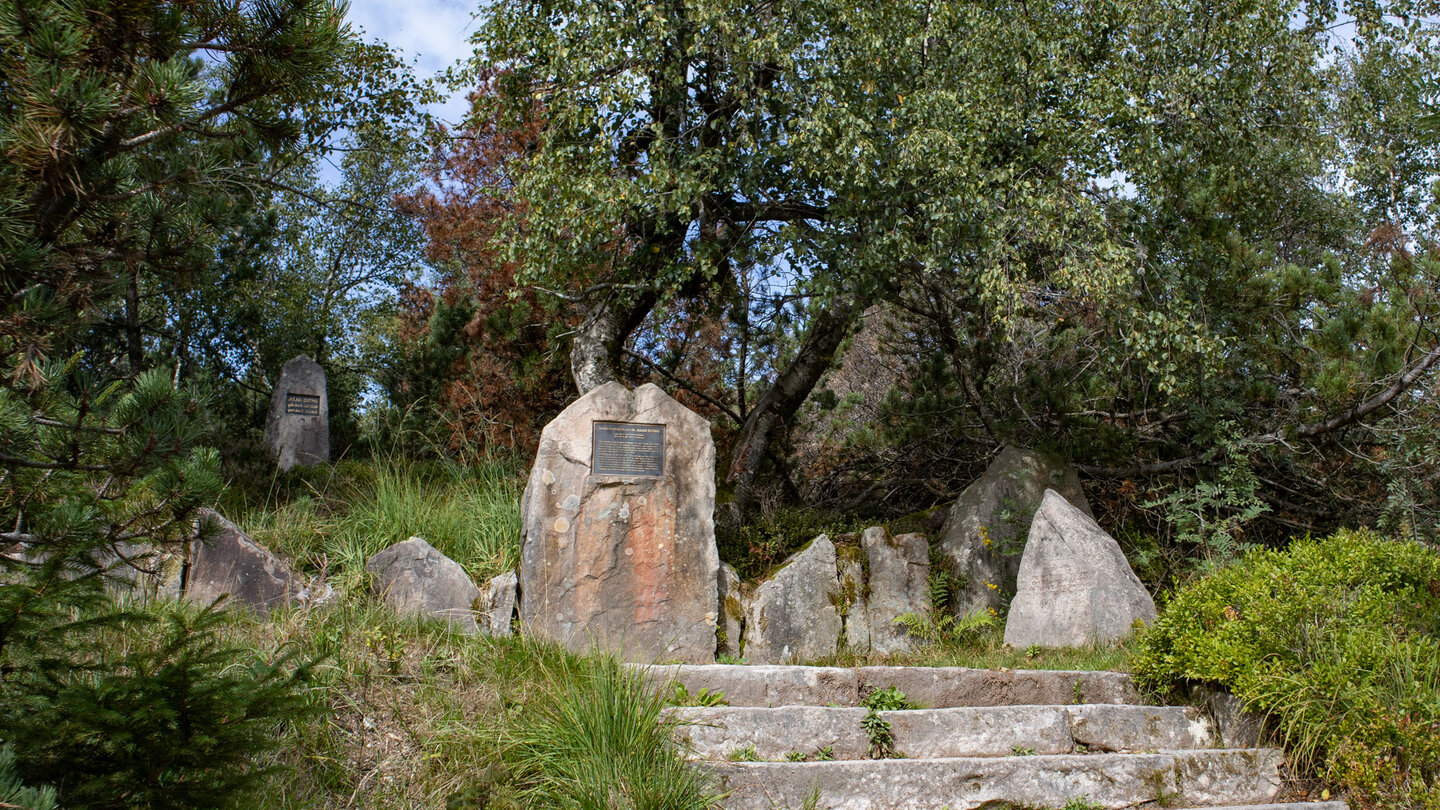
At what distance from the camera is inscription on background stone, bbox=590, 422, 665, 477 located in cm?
646

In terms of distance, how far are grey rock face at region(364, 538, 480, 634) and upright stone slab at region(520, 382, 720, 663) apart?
56 cm

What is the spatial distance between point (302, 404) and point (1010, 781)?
33.9 feet

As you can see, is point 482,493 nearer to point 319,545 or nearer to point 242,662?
point 319,545

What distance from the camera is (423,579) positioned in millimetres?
6430

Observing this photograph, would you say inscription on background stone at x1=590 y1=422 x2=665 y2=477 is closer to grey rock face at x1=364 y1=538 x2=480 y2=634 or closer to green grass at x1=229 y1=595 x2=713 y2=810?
grey rock face at x1=364 y1=538 x2=480 y2=634

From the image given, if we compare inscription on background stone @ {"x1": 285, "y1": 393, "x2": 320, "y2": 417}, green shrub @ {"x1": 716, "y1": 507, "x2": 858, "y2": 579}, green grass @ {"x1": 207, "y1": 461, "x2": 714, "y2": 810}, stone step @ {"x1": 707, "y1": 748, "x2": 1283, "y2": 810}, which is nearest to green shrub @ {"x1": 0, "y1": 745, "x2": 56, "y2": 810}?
green grass @ {"x1": 207, "y1": 461, "x2": 714, "y2": 810}

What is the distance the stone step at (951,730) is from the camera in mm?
4242

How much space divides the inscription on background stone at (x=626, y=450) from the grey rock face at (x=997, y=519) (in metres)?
2.77

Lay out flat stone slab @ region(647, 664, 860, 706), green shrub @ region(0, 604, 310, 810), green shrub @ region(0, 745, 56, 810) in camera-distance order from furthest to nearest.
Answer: flat stone slab @ region(647, 664, 860, 706)
green shrub @ region(0, 604, 310, 810)
green shrub @ region(0, 745, 56, 810)

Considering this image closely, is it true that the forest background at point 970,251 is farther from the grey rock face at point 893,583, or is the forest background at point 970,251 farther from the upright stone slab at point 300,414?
the upright stone slab at point 300,414

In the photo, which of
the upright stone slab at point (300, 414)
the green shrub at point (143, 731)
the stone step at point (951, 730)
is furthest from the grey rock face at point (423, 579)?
the upright stone slab at point (300, 414)

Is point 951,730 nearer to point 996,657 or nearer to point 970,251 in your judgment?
point 996,657

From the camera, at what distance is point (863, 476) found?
402 inches

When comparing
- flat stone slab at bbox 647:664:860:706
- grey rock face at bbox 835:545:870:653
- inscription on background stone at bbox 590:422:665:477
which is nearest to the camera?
flat stone slab at bbox 647:664:860:706
